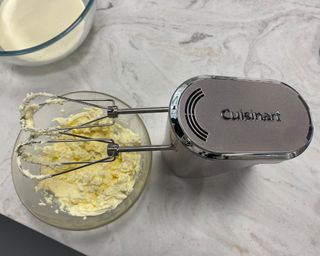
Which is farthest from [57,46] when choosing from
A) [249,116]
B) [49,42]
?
Answer: [249,116]

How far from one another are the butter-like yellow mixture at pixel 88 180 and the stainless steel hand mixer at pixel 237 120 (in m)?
0.09

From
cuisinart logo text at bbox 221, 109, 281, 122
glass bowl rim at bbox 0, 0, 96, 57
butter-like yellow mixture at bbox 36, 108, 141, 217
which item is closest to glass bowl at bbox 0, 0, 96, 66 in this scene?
glass bowl rim at bbox 0, 0, 96, 57

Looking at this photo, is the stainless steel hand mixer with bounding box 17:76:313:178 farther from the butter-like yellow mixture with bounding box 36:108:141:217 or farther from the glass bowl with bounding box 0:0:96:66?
the glass bowl with bounding box 0:0:96:66

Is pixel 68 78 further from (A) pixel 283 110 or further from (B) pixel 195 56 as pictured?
(A) pixel 283 110

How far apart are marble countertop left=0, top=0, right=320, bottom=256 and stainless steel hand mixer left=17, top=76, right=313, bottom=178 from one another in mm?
147

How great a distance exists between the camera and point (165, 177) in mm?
520

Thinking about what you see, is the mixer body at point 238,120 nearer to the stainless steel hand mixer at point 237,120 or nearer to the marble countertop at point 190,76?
the stainless steel hand mixer at point 237,120

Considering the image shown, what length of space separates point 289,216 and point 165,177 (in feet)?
0.67

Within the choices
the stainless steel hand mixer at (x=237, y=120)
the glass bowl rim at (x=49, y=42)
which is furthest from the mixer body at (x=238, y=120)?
the glass bowl rim at (x=49, y=42)

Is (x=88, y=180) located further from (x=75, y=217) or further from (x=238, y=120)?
(x=238, y=120)

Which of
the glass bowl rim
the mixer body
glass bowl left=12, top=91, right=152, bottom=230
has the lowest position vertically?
glass bowl left=12, top=91, right=152, bottom=230

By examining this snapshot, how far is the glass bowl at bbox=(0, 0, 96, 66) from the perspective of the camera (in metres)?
0.50

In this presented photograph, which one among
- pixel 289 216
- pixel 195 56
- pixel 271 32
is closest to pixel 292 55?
pixel 271 32

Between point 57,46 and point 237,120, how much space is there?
0.33m
